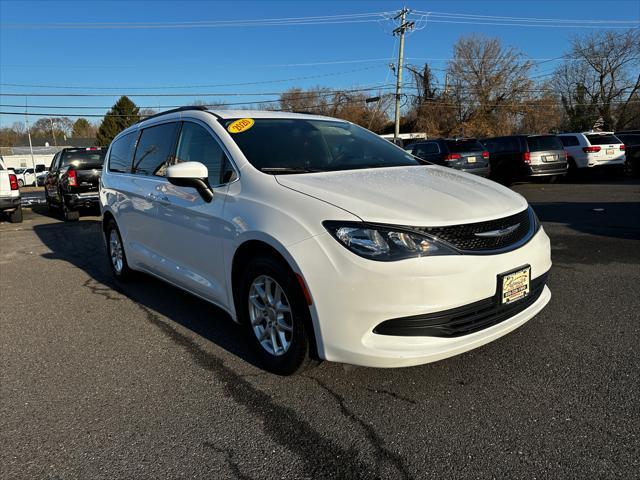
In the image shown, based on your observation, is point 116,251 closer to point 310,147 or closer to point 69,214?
point 310,147

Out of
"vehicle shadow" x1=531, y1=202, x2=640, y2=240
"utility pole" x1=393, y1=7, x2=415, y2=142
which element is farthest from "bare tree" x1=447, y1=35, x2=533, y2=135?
"vehicle shadow" x1=531, y1=202, x2=640, y2=240

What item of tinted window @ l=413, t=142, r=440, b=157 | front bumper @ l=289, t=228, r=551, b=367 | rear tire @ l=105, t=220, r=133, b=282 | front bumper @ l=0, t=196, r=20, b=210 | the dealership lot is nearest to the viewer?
the dealership lot

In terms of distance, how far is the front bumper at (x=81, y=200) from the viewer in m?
11.9

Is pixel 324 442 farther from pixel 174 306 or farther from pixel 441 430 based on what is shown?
pixel 174 306

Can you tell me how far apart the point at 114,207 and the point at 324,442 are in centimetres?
404

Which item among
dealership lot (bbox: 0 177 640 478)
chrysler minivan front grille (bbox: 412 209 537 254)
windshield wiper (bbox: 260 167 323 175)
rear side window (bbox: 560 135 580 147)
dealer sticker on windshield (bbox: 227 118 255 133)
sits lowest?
dealership lot (bbox: 0 177 640 478)

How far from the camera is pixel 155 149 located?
15.2 feet

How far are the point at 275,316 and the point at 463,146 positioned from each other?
12749 millimetres

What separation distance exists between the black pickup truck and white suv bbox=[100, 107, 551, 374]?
884 centimetres

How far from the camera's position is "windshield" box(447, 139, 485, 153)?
47.2 ft

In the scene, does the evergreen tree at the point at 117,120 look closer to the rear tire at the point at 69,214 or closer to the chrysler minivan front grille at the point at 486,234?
the rear tire at the point at 69,214

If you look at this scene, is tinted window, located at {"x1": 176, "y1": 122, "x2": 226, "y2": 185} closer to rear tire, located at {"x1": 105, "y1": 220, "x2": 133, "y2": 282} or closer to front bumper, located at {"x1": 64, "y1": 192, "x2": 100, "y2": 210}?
rear tire, located at {"x1": 105, "y1": 220, "x2": 133, "y2": 282}

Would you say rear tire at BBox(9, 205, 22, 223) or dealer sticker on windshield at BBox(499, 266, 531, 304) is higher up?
dealer sticker on windshield at BBox(499, 266, 531, 304)

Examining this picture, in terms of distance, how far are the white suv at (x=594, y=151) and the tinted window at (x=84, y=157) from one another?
1516cm
